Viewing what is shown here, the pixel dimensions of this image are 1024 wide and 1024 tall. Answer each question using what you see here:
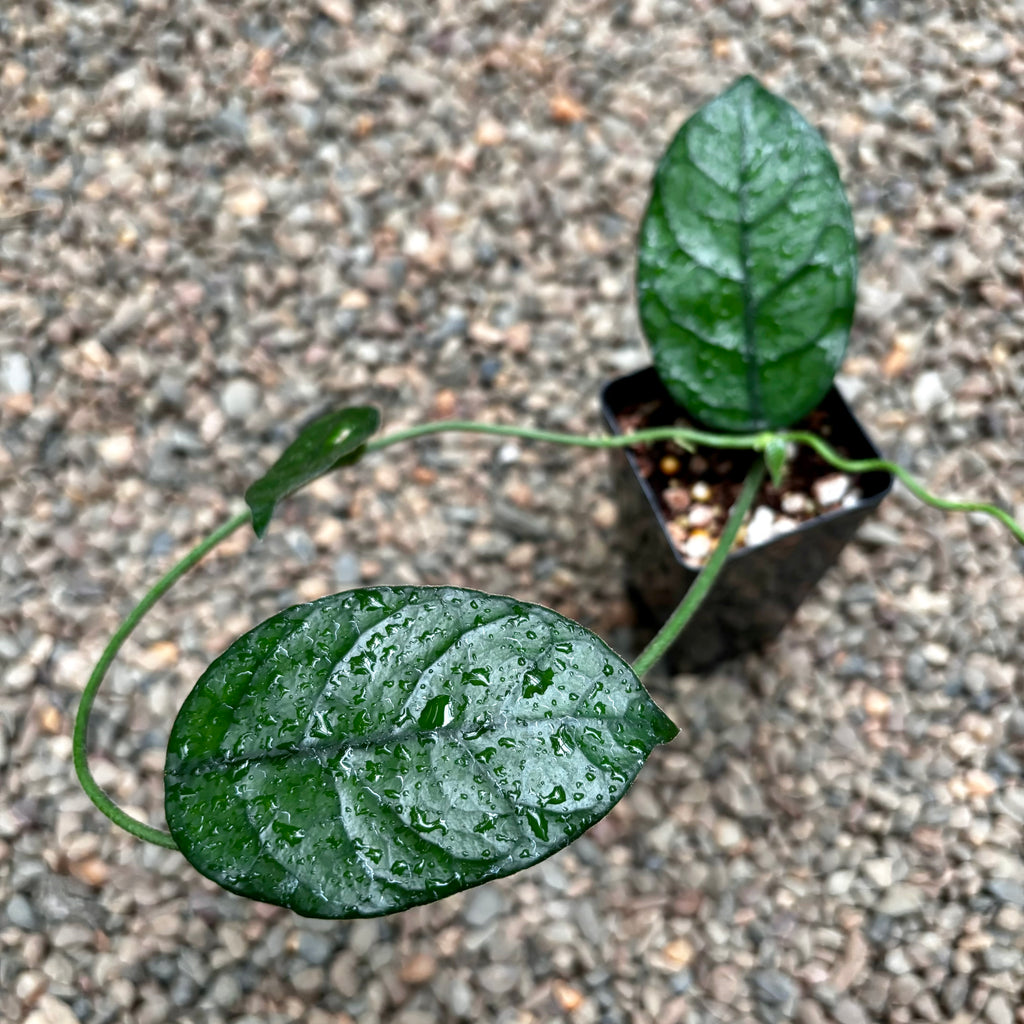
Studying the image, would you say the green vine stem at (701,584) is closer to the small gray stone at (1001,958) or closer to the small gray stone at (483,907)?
the small gray stone at (483,907)

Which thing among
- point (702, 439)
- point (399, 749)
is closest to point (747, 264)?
point (702, 439)

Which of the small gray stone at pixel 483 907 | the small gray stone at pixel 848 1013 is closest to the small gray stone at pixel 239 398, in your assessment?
the small gray stone at pixel 483 907

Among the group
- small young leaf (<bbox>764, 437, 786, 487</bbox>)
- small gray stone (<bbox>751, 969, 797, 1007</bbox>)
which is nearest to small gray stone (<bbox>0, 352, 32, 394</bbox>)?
small young leaf (<bbox>764, 437, 786, 487</bbox>)

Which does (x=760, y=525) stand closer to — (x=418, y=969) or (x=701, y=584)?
(x=701, y=584)

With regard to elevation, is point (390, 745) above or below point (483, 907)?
above

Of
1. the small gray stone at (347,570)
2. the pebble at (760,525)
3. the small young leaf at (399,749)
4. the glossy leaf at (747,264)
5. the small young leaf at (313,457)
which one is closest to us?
the small young leaf at (399,749)

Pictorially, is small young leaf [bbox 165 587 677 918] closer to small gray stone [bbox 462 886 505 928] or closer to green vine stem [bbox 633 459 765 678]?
green vine stem [bbox 633 459 765 678]
